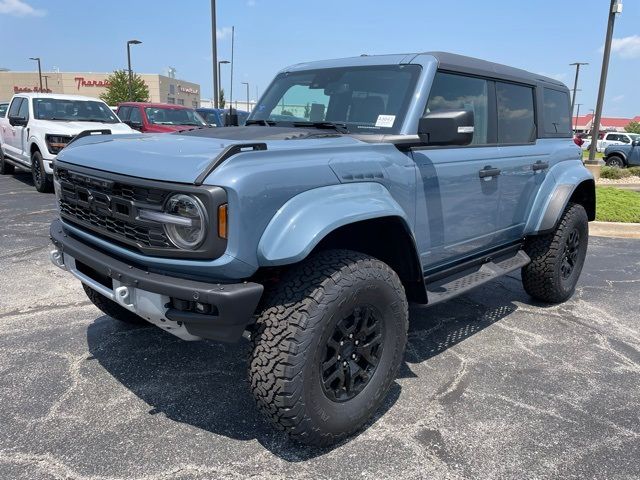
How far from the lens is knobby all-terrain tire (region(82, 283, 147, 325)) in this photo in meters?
3.49

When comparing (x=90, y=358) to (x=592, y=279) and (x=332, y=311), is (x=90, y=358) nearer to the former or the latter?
(x=332, y=311)

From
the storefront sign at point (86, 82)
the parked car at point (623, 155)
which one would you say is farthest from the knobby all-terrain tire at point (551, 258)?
the storefront sign at point (86, 82)

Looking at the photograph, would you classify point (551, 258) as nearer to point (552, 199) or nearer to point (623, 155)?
point (552, 199)

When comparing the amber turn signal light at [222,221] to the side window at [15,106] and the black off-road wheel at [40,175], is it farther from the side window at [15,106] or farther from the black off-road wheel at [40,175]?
the side window at [15,106]

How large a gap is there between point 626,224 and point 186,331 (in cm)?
774

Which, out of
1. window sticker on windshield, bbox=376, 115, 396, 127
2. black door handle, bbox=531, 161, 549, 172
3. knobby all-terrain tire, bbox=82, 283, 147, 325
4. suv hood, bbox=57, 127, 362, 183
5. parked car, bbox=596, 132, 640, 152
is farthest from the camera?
parked car, bbox=596, 132, 640, 152

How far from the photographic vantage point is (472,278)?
3.58m

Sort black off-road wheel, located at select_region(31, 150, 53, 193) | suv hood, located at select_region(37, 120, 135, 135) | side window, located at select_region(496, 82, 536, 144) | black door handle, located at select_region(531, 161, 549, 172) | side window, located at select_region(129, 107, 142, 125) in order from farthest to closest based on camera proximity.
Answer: side window, located at select_region(129, 107, 142, 125) < black off-road wheel, located at select_region(31, 150, 53, 193) < suv hood, located at select_region(37, 120, 135, 135) < black door handle, located at select_region(531, 161, 549, 172) < side window, located at select_region(496, 82, 536, 144)

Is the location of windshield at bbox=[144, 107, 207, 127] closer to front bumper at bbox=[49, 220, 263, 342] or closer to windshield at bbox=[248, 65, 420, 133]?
windshield at bbox=[248, 65, 420, 133]

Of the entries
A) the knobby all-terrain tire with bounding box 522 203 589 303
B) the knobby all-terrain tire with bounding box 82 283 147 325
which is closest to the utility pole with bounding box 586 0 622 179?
the knobby all-terrain tire with bounding box 522 203 589 303

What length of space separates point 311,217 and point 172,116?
10913mm

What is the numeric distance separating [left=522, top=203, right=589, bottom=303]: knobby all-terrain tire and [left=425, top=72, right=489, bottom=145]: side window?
3.98 ft

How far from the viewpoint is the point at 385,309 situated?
8.71 ft

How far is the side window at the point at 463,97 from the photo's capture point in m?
3.29
